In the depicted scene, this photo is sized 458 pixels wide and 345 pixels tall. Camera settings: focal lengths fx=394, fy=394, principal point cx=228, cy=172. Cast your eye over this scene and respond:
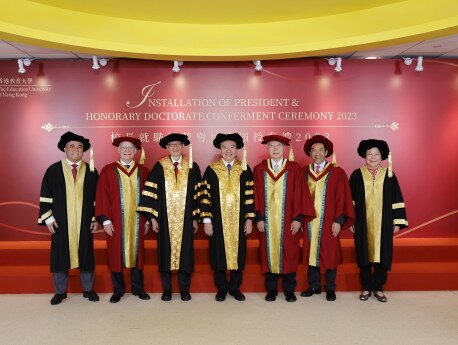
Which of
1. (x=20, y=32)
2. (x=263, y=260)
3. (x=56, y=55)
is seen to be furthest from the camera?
(x=56, y=55)

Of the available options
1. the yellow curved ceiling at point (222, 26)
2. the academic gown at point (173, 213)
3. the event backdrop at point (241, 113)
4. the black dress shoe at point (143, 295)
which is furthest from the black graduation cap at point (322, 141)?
the black dress shoe at point (143, 295)

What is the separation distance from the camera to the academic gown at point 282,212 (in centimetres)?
375

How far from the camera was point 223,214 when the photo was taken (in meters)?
3.82

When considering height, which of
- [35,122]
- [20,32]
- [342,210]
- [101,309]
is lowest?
[101,309]

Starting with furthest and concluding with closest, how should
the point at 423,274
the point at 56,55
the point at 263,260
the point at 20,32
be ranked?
the point at 56,55
the point at 423,274
the point at 263,260
the point at 20,32

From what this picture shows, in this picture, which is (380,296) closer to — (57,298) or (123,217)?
(123,217)

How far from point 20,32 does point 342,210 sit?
3401mm

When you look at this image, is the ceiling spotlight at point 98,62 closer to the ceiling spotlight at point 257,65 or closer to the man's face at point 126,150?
the man's face at point 126,150

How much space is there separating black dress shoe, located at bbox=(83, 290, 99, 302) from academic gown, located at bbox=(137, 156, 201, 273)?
69 centimetres

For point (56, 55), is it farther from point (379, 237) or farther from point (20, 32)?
point (379, 237)

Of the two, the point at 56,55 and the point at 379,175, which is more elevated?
the point at 56,55

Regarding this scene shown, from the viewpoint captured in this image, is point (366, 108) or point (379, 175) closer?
point (379, 175)

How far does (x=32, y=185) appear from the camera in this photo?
4.92m

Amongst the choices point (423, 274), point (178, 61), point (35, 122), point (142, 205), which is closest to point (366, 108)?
point (423, 274)
